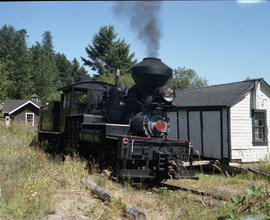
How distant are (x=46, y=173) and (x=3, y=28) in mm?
71079

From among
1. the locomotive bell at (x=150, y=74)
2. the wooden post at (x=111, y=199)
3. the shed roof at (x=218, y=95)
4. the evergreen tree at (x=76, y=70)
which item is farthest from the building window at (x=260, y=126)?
the evergreen tree at (x=76, y=70)

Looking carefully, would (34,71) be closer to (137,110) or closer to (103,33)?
(103,33)

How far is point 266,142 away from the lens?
11.5 meters

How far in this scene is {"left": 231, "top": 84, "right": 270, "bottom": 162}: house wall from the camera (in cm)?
1068

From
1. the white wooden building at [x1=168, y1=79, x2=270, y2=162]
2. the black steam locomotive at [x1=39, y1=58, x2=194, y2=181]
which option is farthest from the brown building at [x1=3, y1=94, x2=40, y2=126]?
the black steam locomotive at [x1=39, y1=58, x2=194, y2=181]

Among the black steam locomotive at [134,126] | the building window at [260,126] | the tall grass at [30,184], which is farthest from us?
the building window at [260,126]

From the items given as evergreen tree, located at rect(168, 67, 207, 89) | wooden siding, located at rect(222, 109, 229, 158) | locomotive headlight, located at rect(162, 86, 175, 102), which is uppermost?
evergreen tree, located at rect(168, 67, 207, 89)

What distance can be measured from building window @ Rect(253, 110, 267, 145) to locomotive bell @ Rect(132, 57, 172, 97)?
559cm

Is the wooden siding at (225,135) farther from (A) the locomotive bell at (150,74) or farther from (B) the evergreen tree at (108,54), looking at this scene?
(B) the evergreen tree at (108,54)

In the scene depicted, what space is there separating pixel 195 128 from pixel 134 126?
518 cm

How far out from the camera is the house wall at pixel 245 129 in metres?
10.7

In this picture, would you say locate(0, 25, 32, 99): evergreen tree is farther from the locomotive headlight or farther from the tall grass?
the locomotive headlight

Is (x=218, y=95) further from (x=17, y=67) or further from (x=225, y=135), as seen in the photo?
(x=17, y=67)

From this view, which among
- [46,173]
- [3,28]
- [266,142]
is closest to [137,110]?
[46,173]
